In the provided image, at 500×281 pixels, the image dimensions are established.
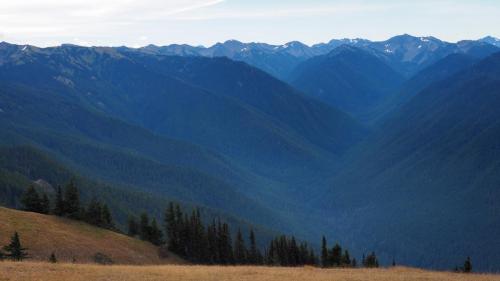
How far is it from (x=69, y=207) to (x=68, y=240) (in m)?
14.6

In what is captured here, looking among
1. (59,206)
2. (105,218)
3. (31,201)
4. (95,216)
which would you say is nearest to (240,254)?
(105,218)

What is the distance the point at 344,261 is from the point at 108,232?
143 feet

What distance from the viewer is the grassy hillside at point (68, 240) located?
73.4 meters

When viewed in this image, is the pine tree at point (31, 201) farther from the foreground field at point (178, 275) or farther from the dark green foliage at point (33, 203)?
the foreground field at point (178, 275)

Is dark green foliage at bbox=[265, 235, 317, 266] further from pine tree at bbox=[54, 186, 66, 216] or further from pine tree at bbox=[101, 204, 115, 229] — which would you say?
pine tree at bbox=[54, 186, 66, 216]

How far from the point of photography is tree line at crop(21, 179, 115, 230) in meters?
91.2

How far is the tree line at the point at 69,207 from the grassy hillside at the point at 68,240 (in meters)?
2.78

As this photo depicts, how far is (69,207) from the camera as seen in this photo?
91.6 meters

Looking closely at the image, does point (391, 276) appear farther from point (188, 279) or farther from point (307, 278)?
point (188, 279)

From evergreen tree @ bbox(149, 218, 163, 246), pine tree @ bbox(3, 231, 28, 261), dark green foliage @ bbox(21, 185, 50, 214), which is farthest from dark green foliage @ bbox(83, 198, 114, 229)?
pine tree @ bbox(3, 231, 28, 261)

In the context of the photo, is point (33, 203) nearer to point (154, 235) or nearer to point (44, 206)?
point (44, 206)

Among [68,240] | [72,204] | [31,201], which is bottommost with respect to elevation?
[68,240]

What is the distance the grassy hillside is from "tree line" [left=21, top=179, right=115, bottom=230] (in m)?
2.78

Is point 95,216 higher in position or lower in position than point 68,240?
higher
